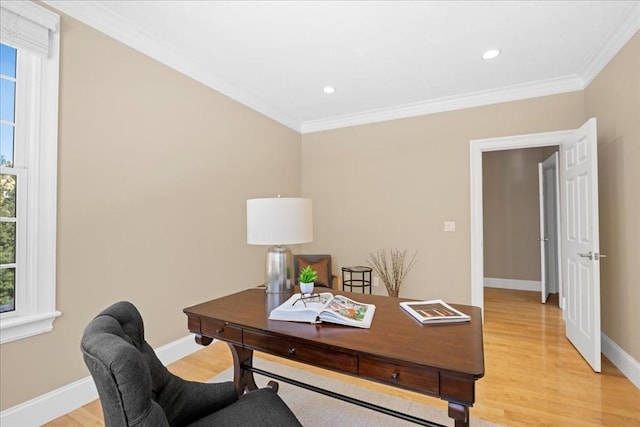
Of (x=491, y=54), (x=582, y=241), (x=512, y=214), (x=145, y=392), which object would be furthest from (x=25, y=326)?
(x=512, y=214)

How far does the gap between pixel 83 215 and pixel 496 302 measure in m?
4.78

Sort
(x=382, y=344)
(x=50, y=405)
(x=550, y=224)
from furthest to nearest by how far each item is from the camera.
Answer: (x=550, y=224)
(x=50, y=405)
(x=382, y=344)

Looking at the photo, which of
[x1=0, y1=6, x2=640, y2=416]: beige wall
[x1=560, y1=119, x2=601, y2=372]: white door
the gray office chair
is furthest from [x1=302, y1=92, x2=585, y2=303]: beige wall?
the gray office chair

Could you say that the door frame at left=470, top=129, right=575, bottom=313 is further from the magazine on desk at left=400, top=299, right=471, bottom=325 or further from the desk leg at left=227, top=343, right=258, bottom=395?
the desk leg at left=227, top=343, right=258, bottom=395

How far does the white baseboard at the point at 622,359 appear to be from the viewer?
7.06 ft

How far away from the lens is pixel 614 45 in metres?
2.39

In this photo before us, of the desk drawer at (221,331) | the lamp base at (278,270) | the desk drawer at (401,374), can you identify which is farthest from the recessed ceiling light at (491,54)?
the desk drawer at (221,331)

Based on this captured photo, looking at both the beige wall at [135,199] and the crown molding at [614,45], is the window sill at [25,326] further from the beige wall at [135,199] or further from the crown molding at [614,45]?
the crown molding at [614,45]

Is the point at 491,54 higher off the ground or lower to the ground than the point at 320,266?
higher

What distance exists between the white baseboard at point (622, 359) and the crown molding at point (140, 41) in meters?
3.96

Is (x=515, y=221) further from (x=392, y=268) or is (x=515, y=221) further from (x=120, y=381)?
(x=120, y=381)

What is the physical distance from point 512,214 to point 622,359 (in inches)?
122

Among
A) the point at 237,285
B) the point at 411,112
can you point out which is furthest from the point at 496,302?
the point at 237,285

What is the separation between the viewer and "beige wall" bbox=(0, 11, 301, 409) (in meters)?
1.88
